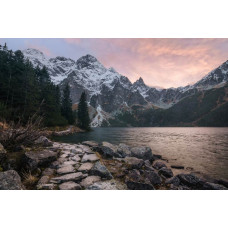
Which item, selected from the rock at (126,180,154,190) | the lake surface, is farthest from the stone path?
the lake surface

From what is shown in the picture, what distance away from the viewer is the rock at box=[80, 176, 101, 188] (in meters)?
3.70

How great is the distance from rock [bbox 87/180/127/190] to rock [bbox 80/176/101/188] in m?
0.14

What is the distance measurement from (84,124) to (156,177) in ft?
137

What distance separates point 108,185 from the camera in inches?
151

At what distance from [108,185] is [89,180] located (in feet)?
2.03

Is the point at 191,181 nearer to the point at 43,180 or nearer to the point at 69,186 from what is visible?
the point at 69,186

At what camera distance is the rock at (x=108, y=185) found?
364 centimetres

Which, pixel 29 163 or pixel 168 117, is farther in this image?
pixel 168 117

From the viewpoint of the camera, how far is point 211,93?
192 metres

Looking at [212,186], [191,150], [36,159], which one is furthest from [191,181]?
[191,150]

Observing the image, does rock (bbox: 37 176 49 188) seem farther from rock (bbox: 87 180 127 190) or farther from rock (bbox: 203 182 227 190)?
rock (bbox: 203 182 227 190)

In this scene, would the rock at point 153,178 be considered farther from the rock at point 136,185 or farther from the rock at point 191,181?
the rock at point 191,181

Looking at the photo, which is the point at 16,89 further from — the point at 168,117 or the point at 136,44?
the point at 168,117
